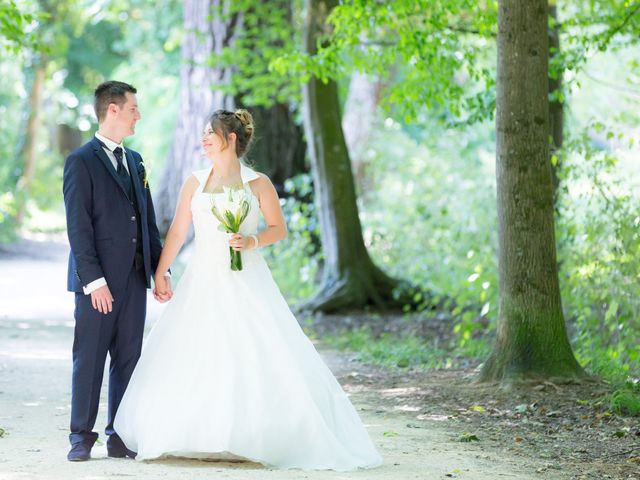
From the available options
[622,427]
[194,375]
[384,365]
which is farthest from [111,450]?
[384,365]

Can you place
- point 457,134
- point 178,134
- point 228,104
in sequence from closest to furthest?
1. point 228,104
2. point 178,134
3. point 457,134

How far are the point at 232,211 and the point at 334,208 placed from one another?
9.53 metres

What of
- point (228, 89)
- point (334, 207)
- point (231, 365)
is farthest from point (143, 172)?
point (228, 89)

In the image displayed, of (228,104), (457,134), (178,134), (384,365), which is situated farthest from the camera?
(457,134)

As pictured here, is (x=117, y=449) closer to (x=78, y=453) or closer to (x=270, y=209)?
(x=78, y=453)

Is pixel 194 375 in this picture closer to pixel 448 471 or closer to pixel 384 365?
pixel 448 471

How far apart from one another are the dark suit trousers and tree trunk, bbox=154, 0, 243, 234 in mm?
11668

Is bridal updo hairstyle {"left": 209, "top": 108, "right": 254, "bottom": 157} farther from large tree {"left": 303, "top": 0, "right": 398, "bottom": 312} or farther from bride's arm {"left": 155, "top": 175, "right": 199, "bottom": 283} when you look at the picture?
large tree {"left": 303, "top": 0, "right": 398, "bottom": 312}

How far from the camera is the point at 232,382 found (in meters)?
6.19

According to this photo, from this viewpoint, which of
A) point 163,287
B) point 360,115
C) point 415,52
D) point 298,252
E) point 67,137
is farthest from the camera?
point 67,137

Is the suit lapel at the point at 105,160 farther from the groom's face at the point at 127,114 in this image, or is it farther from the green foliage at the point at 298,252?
the green foliage at the point at 298,252

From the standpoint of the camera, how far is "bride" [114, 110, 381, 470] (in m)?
6.11

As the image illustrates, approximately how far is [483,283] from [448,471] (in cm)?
530

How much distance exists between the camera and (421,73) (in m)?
12.0
